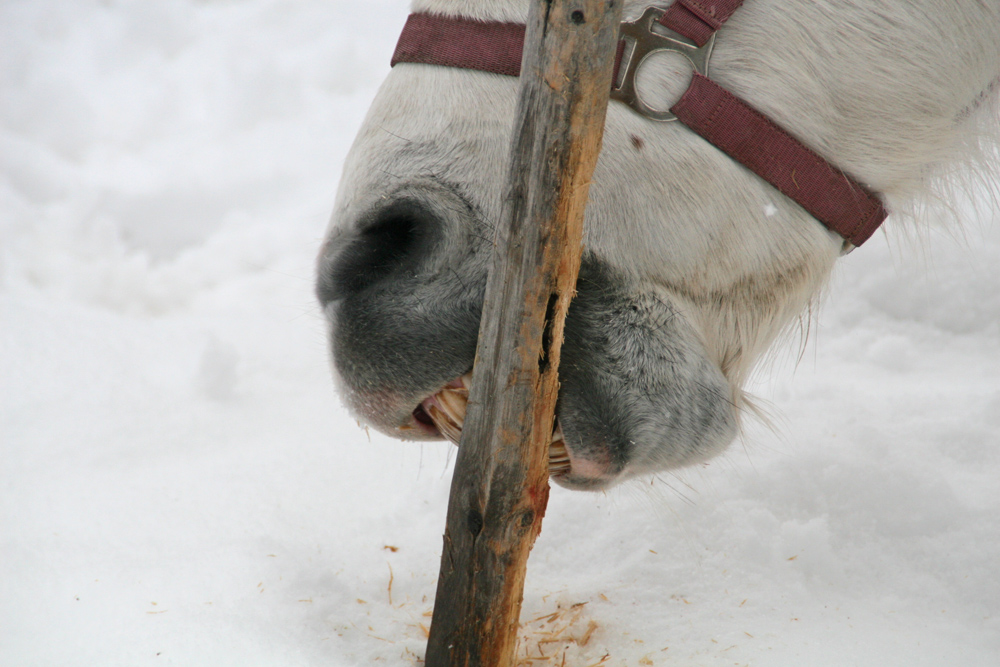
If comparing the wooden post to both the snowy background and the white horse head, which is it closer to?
the white horse head

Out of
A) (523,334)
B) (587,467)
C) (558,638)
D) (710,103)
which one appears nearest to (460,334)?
(523,334)

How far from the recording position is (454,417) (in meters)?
1.06

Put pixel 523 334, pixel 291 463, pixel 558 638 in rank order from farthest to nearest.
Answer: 1. pixel 291 463
2. pixel 558 638
3. pixel 523 334

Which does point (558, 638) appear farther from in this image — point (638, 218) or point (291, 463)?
point (291, 463)

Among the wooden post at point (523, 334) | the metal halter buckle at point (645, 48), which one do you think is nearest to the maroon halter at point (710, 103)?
the metal halter buckle at point (645, 48)

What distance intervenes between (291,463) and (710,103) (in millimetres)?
1590

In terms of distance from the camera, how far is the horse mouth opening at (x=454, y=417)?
1028 millimetres

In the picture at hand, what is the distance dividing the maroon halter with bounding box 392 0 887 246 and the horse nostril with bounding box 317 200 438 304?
0.26m

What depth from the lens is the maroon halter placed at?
1.02m

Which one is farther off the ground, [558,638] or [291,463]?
[558,638]

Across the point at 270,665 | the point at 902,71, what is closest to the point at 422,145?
the point at 902,71

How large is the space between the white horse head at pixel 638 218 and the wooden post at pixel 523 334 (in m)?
0.07

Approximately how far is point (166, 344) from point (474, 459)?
2.31 m

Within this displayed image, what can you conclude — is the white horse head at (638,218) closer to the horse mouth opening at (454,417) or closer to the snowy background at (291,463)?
the horse mouth opening at (454,417)
